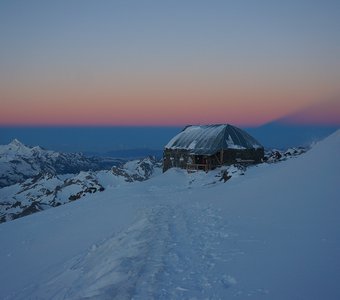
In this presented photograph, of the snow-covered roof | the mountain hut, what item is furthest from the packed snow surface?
the snow-covered roof

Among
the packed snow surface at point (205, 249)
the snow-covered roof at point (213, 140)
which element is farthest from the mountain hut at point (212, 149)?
the packed snow surface at point (205, 249)

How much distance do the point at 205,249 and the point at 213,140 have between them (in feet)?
132

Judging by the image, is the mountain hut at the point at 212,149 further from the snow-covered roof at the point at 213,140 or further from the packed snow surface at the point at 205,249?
the packed snow surface at the point at 205,249

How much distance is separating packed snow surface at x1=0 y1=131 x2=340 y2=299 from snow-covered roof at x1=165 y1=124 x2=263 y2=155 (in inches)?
1082

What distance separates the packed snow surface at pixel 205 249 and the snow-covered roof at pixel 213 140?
27473 millimetres

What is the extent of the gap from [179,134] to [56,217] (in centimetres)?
3476

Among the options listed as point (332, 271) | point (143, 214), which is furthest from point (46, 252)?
point (332, 271)

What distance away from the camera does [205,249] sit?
1075 cm

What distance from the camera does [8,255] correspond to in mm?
18375

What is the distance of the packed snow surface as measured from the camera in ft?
26.2

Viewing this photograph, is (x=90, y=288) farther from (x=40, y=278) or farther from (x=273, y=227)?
(x=273, y=227)

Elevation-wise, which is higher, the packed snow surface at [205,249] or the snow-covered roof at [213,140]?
the snow-covered roof at [213,140]

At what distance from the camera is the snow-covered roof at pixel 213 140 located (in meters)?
49.6

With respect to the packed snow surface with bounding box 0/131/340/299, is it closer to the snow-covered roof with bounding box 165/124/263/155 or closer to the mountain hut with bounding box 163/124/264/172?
the mountain hut with bounding box 163/124/264/172
